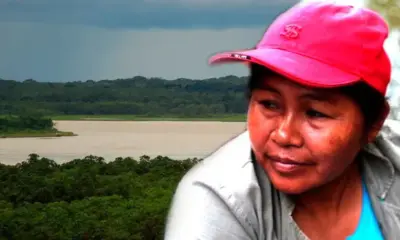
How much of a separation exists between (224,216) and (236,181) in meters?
0.04

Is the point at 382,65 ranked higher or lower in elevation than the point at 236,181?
higher

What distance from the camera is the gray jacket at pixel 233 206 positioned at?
740 millimetres

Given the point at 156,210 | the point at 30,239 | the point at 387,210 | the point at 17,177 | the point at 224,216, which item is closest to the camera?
the point at 224,216

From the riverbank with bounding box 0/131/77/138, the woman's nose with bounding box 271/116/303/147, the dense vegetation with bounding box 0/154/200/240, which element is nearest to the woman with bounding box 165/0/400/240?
the woman's nose with bounding box 271/116/303/147

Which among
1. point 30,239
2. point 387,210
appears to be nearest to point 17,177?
point 30,239

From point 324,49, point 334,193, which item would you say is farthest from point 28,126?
point 324,49

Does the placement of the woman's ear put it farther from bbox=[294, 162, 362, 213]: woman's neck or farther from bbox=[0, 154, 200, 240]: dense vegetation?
bbox=[0, 154, 200, 240]: dense vegetation

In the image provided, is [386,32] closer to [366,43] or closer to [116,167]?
[366,43]

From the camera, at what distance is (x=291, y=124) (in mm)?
764

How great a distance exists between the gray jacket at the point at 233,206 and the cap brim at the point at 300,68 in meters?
0.11

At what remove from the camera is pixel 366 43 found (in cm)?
77

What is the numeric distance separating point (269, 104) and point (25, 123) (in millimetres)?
14512

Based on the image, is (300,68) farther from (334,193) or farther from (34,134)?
(34,134)

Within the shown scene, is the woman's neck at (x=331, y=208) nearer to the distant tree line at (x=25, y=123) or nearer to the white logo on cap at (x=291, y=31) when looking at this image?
the white logo on cap at (x=291, y=31)
